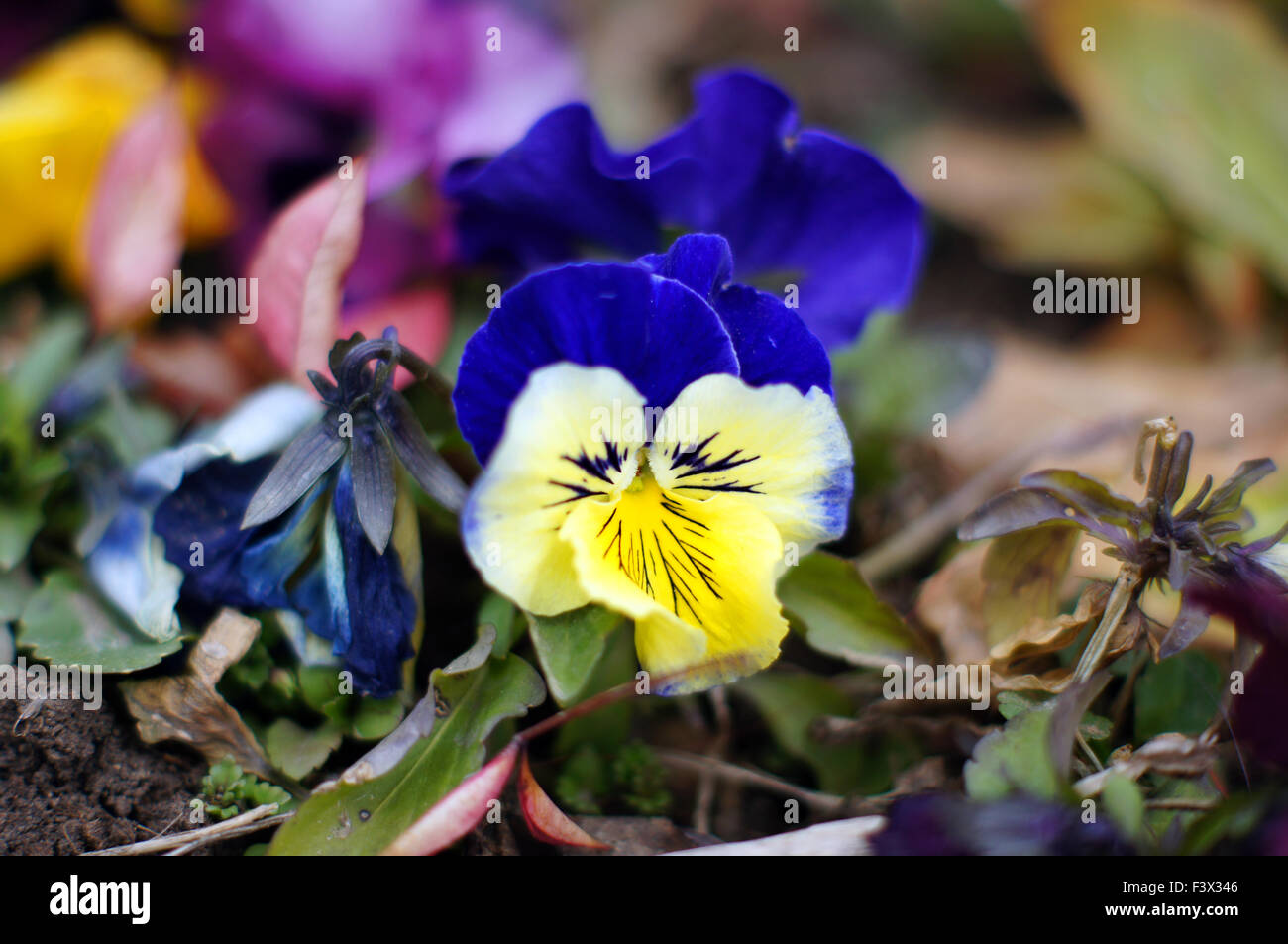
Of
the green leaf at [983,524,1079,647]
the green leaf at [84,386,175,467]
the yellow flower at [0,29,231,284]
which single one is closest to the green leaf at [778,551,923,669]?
the green leaf at [983,524,1079,647]

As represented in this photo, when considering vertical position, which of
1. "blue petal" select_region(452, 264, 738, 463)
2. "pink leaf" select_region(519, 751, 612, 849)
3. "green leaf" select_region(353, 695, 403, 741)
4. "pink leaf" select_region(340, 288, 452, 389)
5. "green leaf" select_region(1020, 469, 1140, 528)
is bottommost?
"pink leaf" select_region(519, 751, 612, 849)

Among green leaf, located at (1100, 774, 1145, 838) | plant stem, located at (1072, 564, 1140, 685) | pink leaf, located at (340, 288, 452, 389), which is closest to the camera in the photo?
green leaf, located at (1100, 774, 1145, 838)

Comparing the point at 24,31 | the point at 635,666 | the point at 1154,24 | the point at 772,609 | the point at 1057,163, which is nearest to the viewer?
the point at 772,609

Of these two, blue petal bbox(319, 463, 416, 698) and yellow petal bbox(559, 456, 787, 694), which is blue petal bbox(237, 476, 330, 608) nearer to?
blue petal bbox(319, 463, 416, 698)

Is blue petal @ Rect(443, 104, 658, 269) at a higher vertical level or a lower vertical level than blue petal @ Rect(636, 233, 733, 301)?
higher

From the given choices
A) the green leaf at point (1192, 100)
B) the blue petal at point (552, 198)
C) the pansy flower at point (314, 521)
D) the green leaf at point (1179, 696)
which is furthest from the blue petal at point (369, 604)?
the green leaf at point (1192, 100)

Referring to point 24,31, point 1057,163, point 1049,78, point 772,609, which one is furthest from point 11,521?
point 1049,78

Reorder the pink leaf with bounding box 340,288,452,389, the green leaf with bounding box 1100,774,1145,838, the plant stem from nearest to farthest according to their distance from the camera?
1. the green leaf with bounding box 1100,774,1145,838
2. the plant stem
3. the pink leaf with bounding box 340,288,452,389
